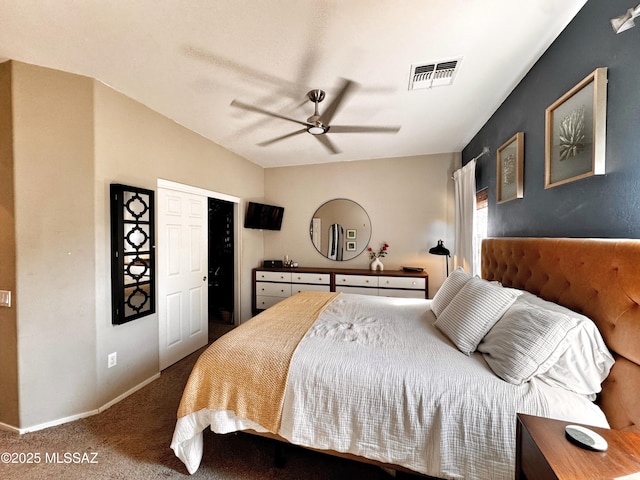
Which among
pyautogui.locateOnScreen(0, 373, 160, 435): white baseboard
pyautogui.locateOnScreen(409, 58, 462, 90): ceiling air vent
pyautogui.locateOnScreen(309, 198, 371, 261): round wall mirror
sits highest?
pyautogui.locateOnScreen(409, 58, 462, 90): ceiling air vent

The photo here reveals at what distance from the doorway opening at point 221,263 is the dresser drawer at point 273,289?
431 millimetres

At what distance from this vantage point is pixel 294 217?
449 cm

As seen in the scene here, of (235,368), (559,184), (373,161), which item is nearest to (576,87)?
(559,184)

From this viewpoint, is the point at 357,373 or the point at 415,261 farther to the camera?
the point at 415,261

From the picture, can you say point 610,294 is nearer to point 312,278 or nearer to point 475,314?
point 475,314

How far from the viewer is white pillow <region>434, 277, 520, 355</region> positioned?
1.45 meters

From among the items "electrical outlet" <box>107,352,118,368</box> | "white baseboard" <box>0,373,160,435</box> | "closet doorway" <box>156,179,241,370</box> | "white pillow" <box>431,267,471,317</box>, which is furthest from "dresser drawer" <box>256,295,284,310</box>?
"white pillow" <box>431,267,471,317</box>

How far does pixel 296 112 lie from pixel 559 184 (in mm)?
2188

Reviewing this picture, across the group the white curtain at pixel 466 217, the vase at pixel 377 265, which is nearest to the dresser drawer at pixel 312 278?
the vase at pixel 377 265

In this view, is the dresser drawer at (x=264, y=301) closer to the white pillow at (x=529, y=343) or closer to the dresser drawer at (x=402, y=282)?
the dresser drawer at (x=402, y=282)

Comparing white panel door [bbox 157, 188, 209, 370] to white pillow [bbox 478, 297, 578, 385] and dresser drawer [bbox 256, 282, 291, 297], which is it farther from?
white pillow [bbox 478, 297, 578, 385]

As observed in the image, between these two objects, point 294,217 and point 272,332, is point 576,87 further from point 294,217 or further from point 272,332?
point 294,217

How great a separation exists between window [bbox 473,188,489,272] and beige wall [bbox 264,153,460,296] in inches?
28.4

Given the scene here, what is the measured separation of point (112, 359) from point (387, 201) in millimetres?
3801
